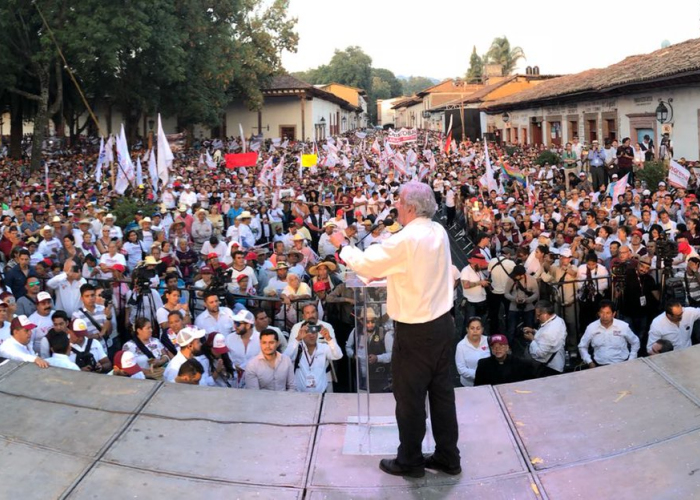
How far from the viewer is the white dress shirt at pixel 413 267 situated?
446 centimetres

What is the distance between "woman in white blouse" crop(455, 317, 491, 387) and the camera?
8.23 metres

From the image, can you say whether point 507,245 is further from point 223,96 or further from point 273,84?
point 273,84

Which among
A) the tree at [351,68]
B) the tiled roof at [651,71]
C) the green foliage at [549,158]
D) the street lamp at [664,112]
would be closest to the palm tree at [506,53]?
the tree at [351,68]

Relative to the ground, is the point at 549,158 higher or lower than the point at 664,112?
lower

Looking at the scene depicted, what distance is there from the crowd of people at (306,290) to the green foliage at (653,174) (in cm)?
36

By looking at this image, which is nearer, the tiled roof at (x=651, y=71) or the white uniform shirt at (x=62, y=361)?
the white uniform shirt at (x=62, y=361)

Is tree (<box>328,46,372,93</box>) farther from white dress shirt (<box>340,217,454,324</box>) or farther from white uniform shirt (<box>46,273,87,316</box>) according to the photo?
white dress shirt (<box>340,217,454,324</box>)

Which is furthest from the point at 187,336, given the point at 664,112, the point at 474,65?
the point at 474,65

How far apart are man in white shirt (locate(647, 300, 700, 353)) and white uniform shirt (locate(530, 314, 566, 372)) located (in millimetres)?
892

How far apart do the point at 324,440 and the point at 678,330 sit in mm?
4815

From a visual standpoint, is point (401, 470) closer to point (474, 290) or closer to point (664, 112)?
point (474, 290)

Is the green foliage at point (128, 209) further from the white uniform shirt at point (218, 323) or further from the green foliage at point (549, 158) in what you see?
the green foliage at point (549, 158)

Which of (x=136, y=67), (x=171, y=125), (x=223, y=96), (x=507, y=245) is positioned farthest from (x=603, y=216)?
(x=171, y=125)

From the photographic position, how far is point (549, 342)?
8.62 meters
